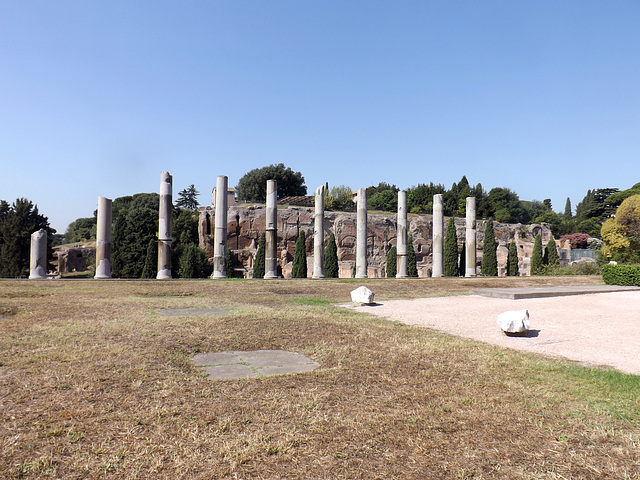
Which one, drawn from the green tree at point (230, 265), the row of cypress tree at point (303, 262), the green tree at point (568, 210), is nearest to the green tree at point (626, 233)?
the row of cypress tree at point (303, 262)

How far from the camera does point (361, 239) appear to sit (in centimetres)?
2791

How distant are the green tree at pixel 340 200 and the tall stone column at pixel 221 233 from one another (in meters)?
20.2

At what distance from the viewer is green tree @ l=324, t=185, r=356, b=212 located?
149ft

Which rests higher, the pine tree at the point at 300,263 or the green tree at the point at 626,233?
the green tree at the point at 626,233

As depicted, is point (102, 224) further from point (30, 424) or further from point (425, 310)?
point (30, 424)

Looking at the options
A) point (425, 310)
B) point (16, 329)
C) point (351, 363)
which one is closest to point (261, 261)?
point (425, 310)

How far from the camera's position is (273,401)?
4070 mm

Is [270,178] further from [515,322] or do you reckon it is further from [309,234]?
[515,322]

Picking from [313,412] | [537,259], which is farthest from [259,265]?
[313,412]

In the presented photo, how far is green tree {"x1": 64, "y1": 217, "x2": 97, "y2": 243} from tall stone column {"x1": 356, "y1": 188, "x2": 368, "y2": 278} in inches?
1919

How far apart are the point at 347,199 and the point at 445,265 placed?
14.5 m

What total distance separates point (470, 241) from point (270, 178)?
1663 inches

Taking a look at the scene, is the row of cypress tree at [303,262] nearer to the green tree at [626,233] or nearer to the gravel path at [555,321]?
the green tree at [626,233]

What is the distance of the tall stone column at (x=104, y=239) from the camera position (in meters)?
22.7
